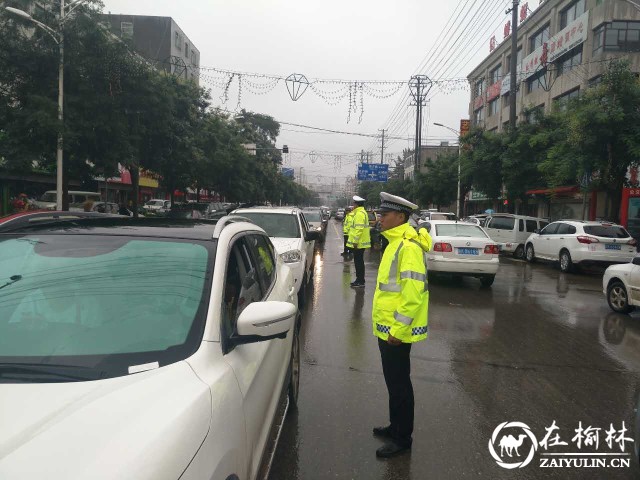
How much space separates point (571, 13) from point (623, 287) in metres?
29.3

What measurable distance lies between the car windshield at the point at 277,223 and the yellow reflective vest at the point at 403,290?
560 centimetres

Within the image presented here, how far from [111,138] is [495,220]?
47.8 ft

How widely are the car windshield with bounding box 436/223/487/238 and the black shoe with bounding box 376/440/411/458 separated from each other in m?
8.16

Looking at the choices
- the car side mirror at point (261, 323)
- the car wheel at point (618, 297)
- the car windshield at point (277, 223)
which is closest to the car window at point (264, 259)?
the car side mirror at point (261, 323)

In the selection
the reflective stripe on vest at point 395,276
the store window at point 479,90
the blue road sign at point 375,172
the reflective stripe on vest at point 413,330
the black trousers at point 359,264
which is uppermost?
the store window at point 479,90

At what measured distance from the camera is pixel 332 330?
22.8ft

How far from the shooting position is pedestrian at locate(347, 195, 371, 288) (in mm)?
10484

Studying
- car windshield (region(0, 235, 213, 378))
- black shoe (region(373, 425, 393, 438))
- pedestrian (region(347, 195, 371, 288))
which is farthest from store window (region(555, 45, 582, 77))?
car windshield (region(0, 235, 213, 378))

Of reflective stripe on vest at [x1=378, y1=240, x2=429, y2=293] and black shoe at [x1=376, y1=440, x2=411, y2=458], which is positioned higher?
reflective stripe on vest at [x1=378, y1=240, x2=429, y2=293]

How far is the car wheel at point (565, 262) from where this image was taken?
14703 mm

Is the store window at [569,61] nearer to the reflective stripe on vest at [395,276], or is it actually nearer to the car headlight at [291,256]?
the car headlight at [291,256]

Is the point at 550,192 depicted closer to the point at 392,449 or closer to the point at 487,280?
the point at 487,280

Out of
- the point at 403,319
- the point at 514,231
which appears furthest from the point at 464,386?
the point at 514,231

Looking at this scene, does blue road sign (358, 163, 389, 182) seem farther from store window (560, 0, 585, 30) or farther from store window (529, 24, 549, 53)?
store window (560, 0, 585, 30)
